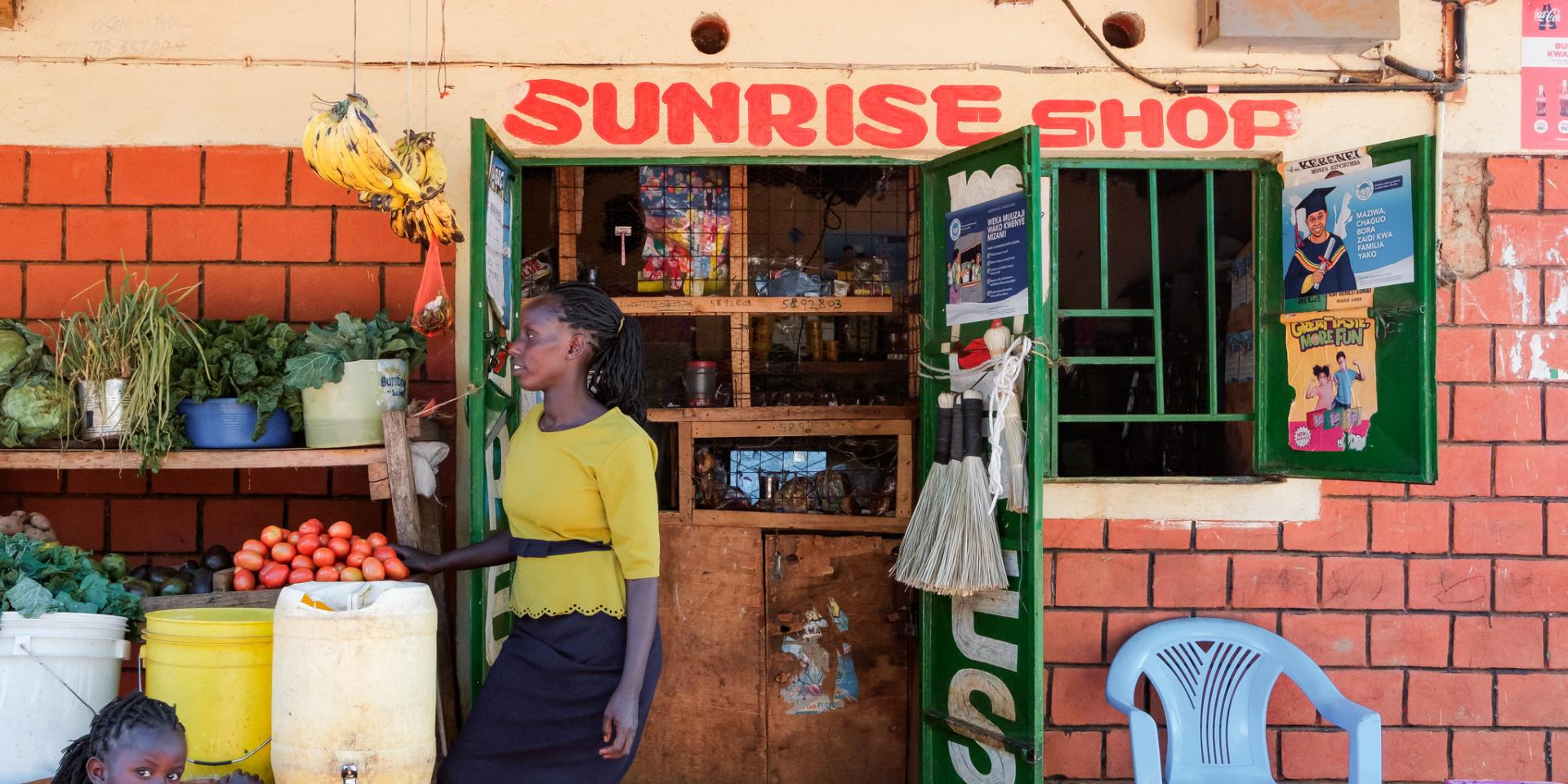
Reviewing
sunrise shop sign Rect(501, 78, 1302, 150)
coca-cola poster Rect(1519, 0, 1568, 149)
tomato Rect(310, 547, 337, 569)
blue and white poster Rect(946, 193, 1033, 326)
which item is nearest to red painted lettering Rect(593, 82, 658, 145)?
sunrise shop sign Rect(501, 78, 1302, 150)

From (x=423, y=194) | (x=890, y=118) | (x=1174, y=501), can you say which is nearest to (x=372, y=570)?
(x=423, y=194)

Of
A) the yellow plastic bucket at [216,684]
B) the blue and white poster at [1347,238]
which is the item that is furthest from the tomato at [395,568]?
the blue and white poster at [1347,238]

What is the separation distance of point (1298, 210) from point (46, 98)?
14.5ft

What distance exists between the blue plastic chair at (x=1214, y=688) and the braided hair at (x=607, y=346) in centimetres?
191

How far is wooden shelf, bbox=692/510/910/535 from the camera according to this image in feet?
15.2

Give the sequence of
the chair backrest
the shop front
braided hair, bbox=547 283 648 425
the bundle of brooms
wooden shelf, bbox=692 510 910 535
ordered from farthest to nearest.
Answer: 1. wooden shelf, bbox=692 510 910 535
2. the shop front
3. the chair backrest
4. the bundle of brooms
5. braided hair, bbox=547 283 648 425

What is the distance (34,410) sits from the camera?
11.2 feet

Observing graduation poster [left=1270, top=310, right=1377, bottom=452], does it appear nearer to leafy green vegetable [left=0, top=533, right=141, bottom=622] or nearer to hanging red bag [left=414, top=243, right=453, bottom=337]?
hanging red bag [left=414, top=243, right=453, bottom=337]

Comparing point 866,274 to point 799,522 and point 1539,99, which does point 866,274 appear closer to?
point 799,522

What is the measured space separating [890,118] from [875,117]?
54 mm

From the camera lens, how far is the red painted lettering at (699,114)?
4184 millimetres

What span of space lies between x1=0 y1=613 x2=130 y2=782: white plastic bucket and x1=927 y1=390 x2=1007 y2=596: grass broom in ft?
8.04

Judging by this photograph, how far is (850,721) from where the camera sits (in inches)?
184

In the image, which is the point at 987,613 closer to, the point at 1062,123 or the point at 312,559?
the point at 1062,123
